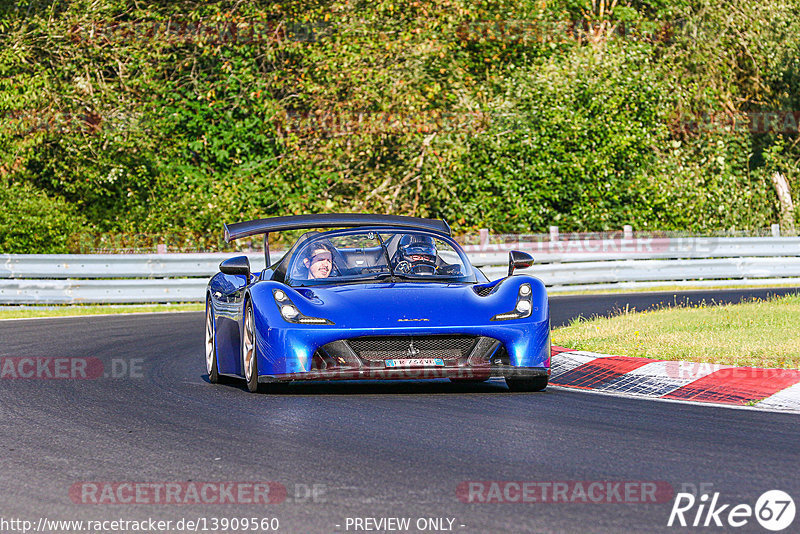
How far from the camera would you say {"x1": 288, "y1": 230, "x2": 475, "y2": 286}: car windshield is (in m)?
10.1

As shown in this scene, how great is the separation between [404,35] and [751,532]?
25.3 m

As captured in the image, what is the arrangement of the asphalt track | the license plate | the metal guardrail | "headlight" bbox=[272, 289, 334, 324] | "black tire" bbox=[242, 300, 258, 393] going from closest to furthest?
1. the asphalt track
2. the license plate
3. "headlight" bbox=[272, 289, 334, 324]
4. "black tire" bbox=[242, 300, 258, 393]
5. the metal guardrail

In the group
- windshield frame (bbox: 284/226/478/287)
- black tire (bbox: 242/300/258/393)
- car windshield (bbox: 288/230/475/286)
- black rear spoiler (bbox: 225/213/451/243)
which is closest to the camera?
black tire (bbox: 242/300/258/393)

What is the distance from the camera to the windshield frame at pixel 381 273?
10023 millimetres

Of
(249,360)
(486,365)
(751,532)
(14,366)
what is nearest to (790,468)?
(751,532)

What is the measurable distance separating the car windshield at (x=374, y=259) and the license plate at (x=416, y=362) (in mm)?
1114

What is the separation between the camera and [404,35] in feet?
96.7

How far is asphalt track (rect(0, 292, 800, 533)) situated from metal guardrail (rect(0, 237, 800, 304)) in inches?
415

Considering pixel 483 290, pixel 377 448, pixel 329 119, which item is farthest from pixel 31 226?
pixel 377 448

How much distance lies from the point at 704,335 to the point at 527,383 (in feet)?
11.3

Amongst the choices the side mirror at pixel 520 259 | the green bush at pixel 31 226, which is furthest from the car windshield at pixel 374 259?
the green bush at pixel 31 226

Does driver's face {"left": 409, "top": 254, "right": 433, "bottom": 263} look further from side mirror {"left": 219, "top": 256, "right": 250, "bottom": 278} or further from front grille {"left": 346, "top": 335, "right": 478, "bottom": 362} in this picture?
front grille {"left": 346, "top": 335, "right": 478, "bottom": 362}

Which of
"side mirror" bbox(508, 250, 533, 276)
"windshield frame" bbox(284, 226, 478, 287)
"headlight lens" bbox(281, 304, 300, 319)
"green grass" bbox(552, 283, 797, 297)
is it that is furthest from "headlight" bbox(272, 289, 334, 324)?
"green grass" bbox(552, 283, 797, 297)

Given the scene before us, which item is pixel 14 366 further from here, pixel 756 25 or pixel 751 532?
pixel 756 25
